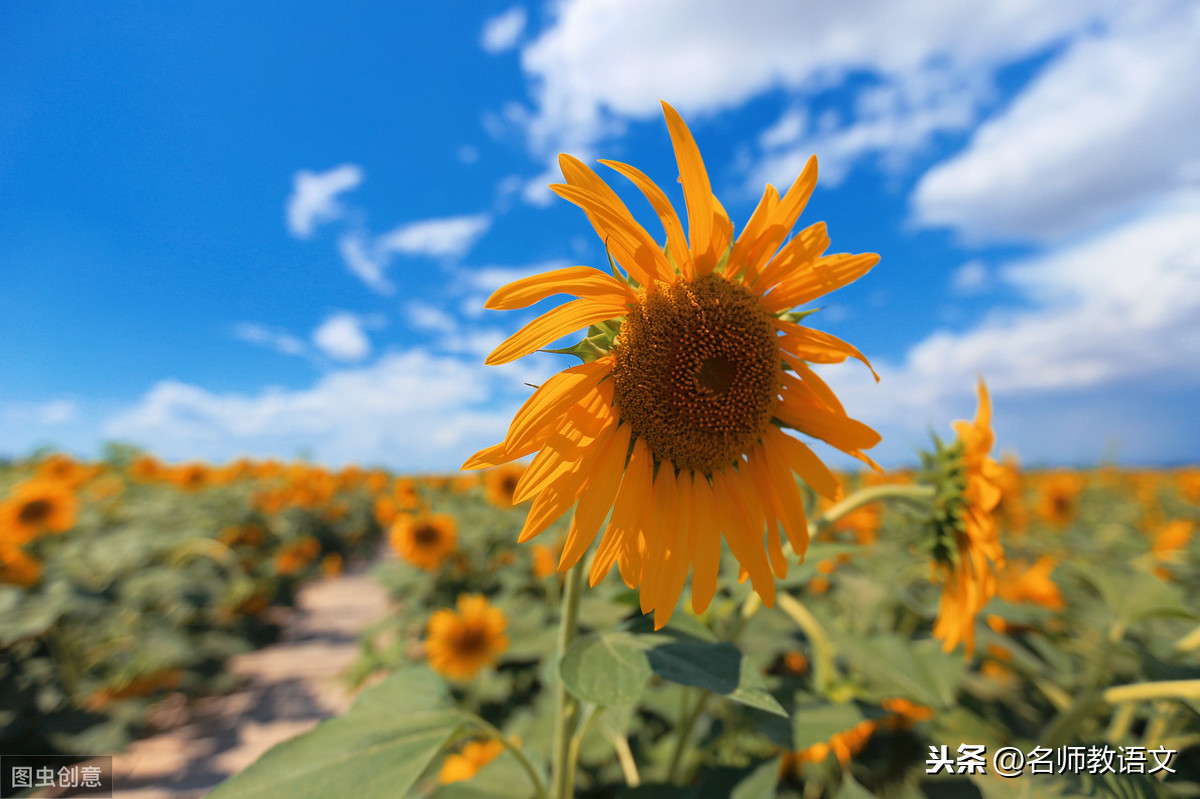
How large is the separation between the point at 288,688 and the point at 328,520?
475cm

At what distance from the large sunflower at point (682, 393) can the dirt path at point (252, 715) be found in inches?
80.5

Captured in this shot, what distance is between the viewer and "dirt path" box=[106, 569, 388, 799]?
3186mm

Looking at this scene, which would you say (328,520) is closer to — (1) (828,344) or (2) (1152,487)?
(1) (828,344)

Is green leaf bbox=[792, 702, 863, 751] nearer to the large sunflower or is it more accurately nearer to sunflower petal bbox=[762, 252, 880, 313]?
the large sunflower

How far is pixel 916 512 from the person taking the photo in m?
1.56

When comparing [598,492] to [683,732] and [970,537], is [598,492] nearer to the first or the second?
[683,732]

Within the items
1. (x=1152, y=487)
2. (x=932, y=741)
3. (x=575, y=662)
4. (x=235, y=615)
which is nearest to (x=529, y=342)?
(x=575, y=662)

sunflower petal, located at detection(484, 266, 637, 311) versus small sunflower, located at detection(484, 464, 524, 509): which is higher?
small sunflower, located at detection(484, 464, 524, 509)

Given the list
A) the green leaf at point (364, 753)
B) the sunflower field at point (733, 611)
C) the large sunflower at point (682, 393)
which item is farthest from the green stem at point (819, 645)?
the green leaf at point (364, 753)

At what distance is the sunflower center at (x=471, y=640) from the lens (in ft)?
10.3

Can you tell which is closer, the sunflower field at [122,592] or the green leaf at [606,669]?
the green leaf at [606,669]

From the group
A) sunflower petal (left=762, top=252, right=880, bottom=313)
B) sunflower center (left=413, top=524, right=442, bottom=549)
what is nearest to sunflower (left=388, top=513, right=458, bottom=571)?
sunflower center (left=413, top=524, right=442, bottom=549)

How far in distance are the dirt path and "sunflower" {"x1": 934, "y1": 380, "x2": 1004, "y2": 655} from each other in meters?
2.47

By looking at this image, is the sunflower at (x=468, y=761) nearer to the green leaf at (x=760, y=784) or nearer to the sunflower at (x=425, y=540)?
the green leaf at (x=760, y=784)
